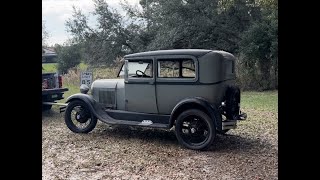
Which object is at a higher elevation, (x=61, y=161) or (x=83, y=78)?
(x=83, y=78)

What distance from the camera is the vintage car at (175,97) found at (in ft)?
13.3

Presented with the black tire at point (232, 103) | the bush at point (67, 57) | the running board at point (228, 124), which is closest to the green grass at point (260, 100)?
the black tire at point (232, 103)

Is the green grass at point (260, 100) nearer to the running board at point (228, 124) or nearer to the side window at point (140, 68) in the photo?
the running board at point (228, 124)

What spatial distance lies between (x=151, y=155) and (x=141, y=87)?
93 cm

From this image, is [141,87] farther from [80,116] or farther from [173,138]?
[80,116]

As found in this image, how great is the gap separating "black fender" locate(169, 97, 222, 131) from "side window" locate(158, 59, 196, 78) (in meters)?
0.35

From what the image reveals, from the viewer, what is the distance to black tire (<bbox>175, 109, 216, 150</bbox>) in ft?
12.9

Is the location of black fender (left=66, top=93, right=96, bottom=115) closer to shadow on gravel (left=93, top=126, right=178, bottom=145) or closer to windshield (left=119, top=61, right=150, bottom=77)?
shadow on gravel (left=93, top=126, right=178, bottom=145)

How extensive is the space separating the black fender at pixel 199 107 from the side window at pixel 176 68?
1.16ft

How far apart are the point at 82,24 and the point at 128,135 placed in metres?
7.42
